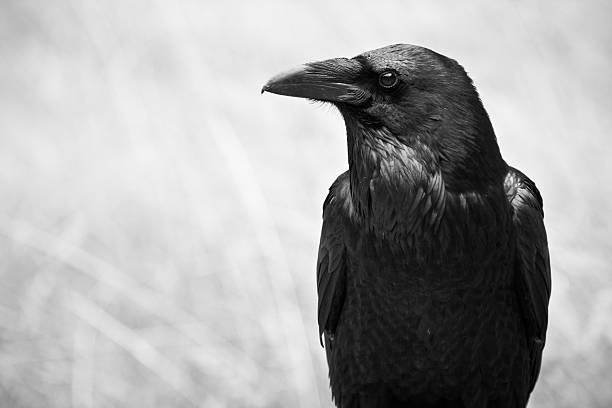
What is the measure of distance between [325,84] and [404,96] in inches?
7.6

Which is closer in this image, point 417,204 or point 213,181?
point 417,204

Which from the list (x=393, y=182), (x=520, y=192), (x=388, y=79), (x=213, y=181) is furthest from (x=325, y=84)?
(x=213, y=181)

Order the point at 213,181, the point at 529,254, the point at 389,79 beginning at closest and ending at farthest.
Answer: the point at 389,79
the point at 529,254
the point at 213,181

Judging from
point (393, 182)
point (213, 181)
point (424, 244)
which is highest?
point (213, 181)

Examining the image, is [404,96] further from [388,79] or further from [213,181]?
[213,181]

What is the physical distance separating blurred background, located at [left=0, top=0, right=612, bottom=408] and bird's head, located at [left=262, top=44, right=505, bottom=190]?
6.40ft

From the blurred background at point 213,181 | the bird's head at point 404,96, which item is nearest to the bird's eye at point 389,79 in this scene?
the bird's head at point 404,96

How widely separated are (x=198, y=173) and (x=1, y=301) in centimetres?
117

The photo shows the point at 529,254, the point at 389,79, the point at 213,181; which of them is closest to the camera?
the point at 389,79

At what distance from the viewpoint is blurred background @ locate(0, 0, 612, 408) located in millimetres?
3893

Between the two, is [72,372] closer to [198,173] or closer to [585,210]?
[198,173]

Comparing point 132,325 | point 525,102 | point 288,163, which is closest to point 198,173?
point 288,163

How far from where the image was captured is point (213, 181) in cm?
438

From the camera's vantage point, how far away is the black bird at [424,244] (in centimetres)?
205
